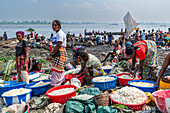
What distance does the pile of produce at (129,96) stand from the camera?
2600 millimetres

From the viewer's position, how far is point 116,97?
2.73m

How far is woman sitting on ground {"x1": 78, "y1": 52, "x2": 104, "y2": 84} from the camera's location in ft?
13.8

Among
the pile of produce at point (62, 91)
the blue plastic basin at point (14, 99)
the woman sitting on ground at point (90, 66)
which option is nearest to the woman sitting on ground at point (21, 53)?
the blue plastic basin at point (14, 99)

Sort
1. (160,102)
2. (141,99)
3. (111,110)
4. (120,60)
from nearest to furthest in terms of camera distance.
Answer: (160,102), (111,110), (141,99), (120,60)

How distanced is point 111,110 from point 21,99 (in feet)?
6.21

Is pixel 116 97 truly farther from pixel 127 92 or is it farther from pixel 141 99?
pixel 141 99

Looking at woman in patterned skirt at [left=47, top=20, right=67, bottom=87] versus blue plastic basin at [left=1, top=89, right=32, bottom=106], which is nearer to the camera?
blue plastic basin at [left=1, top=89, right=32, bottom=106]

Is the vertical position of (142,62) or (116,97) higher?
(142,62)

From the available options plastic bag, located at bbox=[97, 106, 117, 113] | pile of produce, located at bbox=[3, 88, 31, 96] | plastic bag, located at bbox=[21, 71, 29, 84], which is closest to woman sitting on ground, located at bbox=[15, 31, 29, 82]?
plastic bag, located at bbox=[21, 71, 29, 84]

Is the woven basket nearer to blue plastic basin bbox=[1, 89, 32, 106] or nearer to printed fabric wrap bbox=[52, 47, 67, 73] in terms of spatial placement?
printed fabric wrap bbox=[52, 47, 67, 73]

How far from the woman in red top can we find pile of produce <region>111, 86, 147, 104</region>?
3.74 feet

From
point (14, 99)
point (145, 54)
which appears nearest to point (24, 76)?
point (14, 99)

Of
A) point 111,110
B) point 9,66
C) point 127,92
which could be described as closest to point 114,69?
point 127,92

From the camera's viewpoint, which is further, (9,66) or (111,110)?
(9,66)
